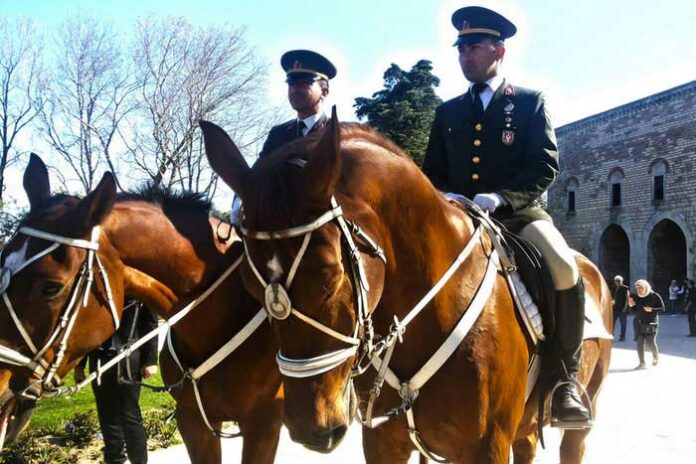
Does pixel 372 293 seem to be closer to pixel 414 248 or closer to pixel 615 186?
pixel 414 248

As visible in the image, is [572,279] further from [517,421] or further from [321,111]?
[321,111]

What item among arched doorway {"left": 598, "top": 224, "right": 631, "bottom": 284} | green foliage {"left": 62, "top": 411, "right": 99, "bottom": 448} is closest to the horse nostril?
green foliage {"left": 62, "top": 411, "right": 99, "bottom": 448}

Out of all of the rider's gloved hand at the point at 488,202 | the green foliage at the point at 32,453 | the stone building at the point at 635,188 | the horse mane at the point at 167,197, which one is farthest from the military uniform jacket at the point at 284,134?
the stone building at the point at 635,188

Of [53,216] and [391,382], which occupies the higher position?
[53,216]

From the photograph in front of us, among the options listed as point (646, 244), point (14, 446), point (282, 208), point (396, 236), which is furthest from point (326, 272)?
point (646, 244)

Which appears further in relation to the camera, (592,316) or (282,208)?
(592,316)

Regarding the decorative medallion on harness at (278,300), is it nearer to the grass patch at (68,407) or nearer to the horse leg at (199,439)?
the horse leg at (199,439)

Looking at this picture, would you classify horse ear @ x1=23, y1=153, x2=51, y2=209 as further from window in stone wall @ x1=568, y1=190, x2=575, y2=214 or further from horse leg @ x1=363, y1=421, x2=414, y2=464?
window in stone wall @ x1=568, y1=190, x2=575, y2=214

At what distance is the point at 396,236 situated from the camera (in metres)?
2.44

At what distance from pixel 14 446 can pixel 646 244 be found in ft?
115

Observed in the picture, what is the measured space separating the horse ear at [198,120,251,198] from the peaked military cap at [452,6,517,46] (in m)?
1.70

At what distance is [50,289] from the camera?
9.32 feet

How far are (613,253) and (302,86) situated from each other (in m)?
37.9

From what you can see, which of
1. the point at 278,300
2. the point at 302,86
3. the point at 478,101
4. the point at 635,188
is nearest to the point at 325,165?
the point at 278,300
